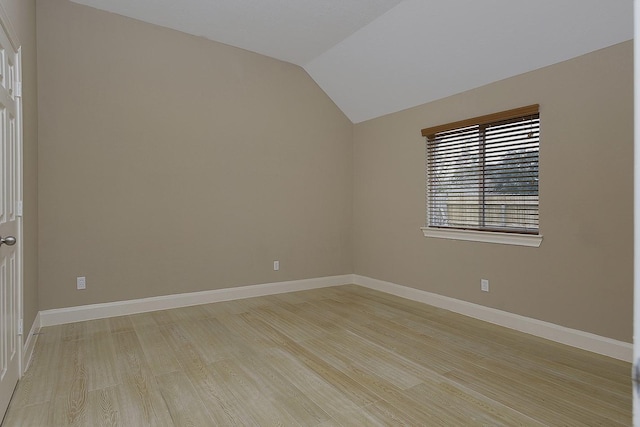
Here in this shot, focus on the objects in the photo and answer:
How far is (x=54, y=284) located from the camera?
345cm

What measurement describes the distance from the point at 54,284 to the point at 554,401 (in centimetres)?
397

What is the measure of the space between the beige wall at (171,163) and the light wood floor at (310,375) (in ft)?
2.21

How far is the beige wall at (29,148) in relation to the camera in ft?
8.62

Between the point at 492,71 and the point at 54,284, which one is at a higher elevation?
the point at 492,71

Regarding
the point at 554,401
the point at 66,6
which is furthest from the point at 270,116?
the point at 554,401

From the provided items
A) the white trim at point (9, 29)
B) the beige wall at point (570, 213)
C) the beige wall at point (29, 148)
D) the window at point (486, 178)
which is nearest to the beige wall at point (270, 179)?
the beige wall at point (570, 213)

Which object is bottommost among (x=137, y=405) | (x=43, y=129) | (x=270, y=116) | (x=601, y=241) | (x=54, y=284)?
(x=137, y=405)

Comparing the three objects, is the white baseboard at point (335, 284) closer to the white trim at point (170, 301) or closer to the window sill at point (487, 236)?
the white trim at point (170, 301)

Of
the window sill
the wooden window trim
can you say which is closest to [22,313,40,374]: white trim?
the window sill

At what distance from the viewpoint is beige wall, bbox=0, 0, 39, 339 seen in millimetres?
2626

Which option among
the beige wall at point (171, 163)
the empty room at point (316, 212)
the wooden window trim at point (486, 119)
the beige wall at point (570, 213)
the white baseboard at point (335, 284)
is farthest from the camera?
the beige wall at point (171, 163)

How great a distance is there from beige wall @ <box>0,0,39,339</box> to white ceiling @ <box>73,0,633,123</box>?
88 cm

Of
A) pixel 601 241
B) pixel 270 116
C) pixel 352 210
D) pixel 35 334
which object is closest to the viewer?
pixel 601 241

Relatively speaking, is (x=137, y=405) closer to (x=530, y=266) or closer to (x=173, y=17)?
(x=530, y=266)
